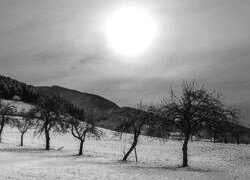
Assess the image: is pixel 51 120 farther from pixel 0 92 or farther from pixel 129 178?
pixel 0 92

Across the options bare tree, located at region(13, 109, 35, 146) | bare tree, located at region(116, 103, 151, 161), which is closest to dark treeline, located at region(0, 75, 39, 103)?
bare tree, located at region(13, 109, 35, 146)

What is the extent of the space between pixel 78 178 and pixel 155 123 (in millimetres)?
15290

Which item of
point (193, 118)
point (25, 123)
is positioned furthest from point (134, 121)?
point (25, 123)

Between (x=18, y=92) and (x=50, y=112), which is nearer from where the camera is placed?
(x=50, y=112)

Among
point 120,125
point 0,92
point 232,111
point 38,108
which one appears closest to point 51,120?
point 38,108

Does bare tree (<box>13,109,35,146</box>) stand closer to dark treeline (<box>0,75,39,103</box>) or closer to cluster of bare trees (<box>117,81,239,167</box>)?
cluster of bare trees (<box>117,81,239,167</box>)

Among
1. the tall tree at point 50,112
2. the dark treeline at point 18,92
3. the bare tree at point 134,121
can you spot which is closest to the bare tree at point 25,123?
the tall tree at point 50,112

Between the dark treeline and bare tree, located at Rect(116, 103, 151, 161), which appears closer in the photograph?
bare tree, located at Rect(116, 103, 151, 161)

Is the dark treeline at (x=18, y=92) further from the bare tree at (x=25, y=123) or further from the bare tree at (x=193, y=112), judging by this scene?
the bare tree at (x=193, y=112)

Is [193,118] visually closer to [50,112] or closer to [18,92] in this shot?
[50,112]

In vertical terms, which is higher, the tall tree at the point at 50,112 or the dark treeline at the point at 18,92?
the dark treeline at the point at 18,92

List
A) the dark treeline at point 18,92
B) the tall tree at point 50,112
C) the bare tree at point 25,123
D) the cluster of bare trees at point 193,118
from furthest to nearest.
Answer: the dark treeline at point 18,92 → the bare tree at point 25,123 → the tall tree at point 50,112 → the cluster of bare trees at point 193,118

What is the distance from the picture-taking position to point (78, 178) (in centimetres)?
2203

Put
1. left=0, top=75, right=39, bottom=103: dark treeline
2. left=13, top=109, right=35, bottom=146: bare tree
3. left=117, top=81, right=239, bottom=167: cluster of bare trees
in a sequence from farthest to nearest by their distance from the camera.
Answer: left=0, top=75, right=39, bottom=103: dark treeline → left=13, top=109, right=35, bottom=146: bare tree → left=117, top=81, right=239, bottom=167: cluster of bare trees
